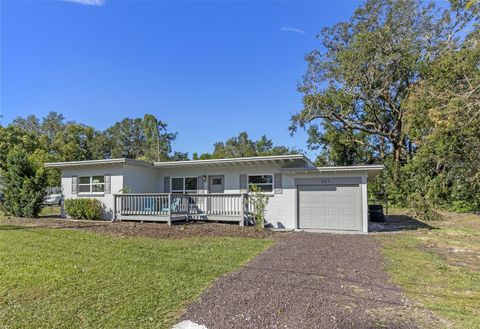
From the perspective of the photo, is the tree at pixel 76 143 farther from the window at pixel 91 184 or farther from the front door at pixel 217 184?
the front door at pixel 217 184

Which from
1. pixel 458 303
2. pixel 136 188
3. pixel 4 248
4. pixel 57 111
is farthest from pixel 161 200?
pixel 57 111

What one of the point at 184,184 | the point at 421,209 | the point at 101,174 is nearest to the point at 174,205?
the point at 184,184

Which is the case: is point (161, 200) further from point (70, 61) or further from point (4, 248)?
point (70, 61)

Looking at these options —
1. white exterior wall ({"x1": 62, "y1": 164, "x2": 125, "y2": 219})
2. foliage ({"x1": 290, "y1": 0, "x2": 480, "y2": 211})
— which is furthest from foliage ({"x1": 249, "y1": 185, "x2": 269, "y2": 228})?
foliage ({"x1": 290, "y1": 0, "x2": 480, "y2": 211})

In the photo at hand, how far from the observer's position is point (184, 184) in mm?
15281

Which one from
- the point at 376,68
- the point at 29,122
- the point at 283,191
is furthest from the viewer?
the point at 29,122

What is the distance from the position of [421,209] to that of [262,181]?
10595 millimetres

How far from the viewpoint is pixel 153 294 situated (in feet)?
14.7

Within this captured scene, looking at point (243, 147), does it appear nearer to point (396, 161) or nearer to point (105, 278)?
point (396, 161)

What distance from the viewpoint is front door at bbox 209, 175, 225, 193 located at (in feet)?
47.7

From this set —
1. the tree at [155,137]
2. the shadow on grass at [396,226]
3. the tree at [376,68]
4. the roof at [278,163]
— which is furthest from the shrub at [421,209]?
the tree at [155,137]

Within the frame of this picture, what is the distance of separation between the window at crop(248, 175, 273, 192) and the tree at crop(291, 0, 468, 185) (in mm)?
13124

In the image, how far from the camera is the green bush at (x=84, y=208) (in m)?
14.8

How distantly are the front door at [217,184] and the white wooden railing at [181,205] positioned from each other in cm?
102
